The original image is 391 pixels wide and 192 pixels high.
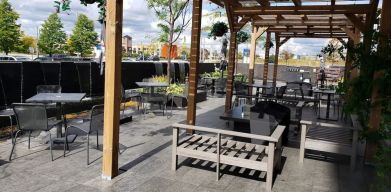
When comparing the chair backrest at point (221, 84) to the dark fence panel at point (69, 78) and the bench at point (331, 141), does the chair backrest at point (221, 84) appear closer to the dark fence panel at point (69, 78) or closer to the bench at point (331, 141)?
the dark fence panel at point (69, 78)

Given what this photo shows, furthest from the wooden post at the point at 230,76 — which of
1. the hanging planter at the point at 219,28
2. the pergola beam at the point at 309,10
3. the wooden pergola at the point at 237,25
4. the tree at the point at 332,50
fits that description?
the tree at the point at 332,50

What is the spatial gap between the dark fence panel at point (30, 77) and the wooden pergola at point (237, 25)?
3.79 metres

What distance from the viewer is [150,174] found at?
4.27m

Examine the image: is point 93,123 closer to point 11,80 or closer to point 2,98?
point 2,98

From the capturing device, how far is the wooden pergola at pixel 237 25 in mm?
3887

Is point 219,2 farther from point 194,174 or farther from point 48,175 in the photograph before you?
point 48,175

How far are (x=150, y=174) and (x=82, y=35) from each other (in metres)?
45.0

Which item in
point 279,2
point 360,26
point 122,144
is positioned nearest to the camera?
point 122,144

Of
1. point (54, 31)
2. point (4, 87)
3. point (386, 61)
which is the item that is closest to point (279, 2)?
point (386, 61)

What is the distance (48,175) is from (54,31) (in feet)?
143

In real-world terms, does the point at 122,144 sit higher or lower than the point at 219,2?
lower

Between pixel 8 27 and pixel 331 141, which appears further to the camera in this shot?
pixel 8 27

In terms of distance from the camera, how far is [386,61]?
3.52m

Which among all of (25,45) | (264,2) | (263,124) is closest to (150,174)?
(263,124)
